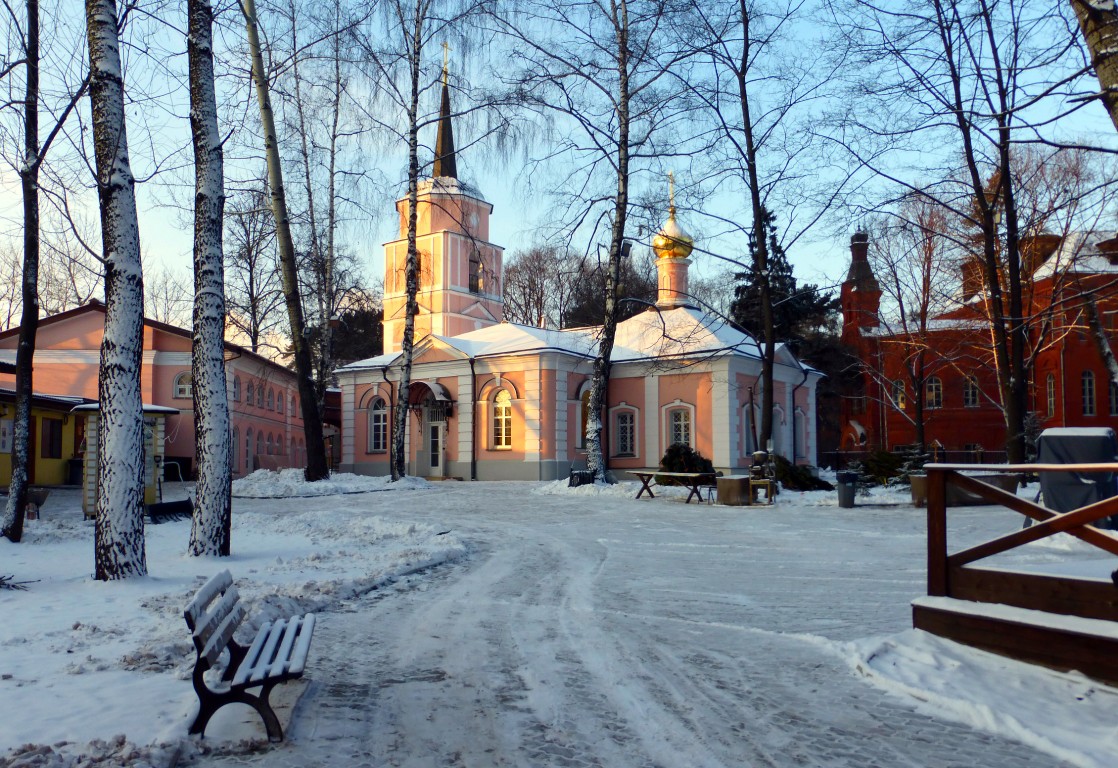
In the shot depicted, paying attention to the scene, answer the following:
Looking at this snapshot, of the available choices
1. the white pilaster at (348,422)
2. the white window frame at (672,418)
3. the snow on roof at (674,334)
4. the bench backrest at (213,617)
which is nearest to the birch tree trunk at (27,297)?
the bench backrest at (213,617)

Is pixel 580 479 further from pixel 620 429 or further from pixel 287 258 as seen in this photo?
pixel 620 429

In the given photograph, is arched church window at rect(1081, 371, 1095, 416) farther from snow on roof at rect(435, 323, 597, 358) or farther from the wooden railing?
the wooden railing

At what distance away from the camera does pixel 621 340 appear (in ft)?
108

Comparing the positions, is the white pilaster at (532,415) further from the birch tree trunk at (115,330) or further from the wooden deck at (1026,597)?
the wooden deck at (1026,597)

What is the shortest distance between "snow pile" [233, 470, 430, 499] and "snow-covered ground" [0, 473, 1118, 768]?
10.8m

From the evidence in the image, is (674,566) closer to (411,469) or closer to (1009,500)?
(1009,500)

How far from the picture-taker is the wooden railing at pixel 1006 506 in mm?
4754

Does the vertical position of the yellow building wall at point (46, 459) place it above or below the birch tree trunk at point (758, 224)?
below

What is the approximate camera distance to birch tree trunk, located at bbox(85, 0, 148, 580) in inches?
309

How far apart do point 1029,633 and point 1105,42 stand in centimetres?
337

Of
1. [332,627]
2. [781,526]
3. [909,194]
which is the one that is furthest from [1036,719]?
[909,194]

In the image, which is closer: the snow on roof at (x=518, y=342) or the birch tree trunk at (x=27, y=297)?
the birch tree trunk at (x=27, y=297)

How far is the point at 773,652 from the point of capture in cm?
594

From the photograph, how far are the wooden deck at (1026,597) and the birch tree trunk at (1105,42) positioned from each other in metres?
2.04
